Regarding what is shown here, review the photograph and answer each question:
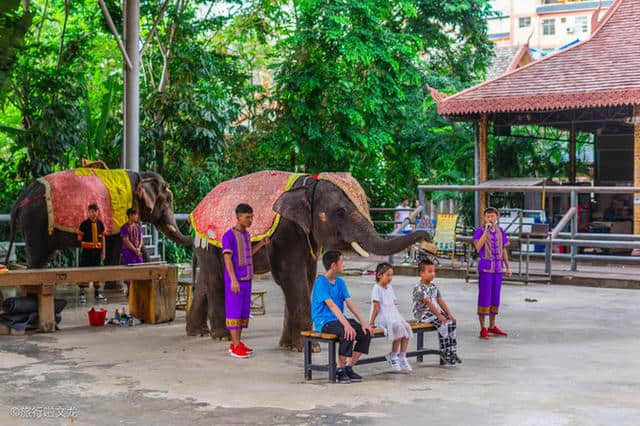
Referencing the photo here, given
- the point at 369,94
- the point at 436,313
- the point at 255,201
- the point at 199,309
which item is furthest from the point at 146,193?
the point at 369,94

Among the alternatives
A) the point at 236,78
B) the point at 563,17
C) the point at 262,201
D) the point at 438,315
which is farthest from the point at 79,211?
the point at 563,17

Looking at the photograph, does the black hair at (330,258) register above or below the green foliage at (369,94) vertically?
below

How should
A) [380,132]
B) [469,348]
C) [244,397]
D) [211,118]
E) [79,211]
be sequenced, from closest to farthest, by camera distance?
[244,397] → [469,348] → [79,211] → [211,118] → [380,132]

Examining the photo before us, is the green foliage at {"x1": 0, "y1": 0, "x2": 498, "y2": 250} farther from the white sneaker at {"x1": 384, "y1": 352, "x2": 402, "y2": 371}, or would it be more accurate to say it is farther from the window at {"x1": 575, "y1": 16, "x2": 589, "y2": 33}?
the window at {"x1": 575, "y1": 16, "x2": 589, "y2": 33}

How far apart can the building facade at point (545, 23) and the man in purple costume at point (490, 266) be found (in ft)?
155

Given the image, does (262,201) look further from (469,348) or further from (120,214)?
(120,214)

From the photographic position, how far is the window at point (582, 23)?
56.2m

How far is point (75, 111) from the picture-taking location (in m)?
17.4

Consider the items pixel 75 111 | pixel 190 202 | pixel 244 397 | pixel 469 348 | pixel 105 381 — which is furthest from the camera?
pixel 190 202

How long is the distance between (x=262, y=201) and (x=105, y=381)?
9.02 feet

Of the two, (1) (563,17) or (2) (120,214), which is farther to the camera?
(1) (563,17)

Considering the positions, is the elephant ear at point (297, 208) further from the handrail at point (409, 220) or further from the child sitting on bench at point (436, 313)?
the handrail at point (409, 220)

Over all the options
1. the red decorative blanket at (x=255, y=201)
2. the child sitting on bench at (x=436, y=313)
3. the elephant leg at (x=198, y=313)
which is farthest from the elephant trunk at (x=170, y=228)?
the child sitting on bench at (x=436, y=313)

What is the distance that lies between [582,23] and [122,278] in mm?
50829
